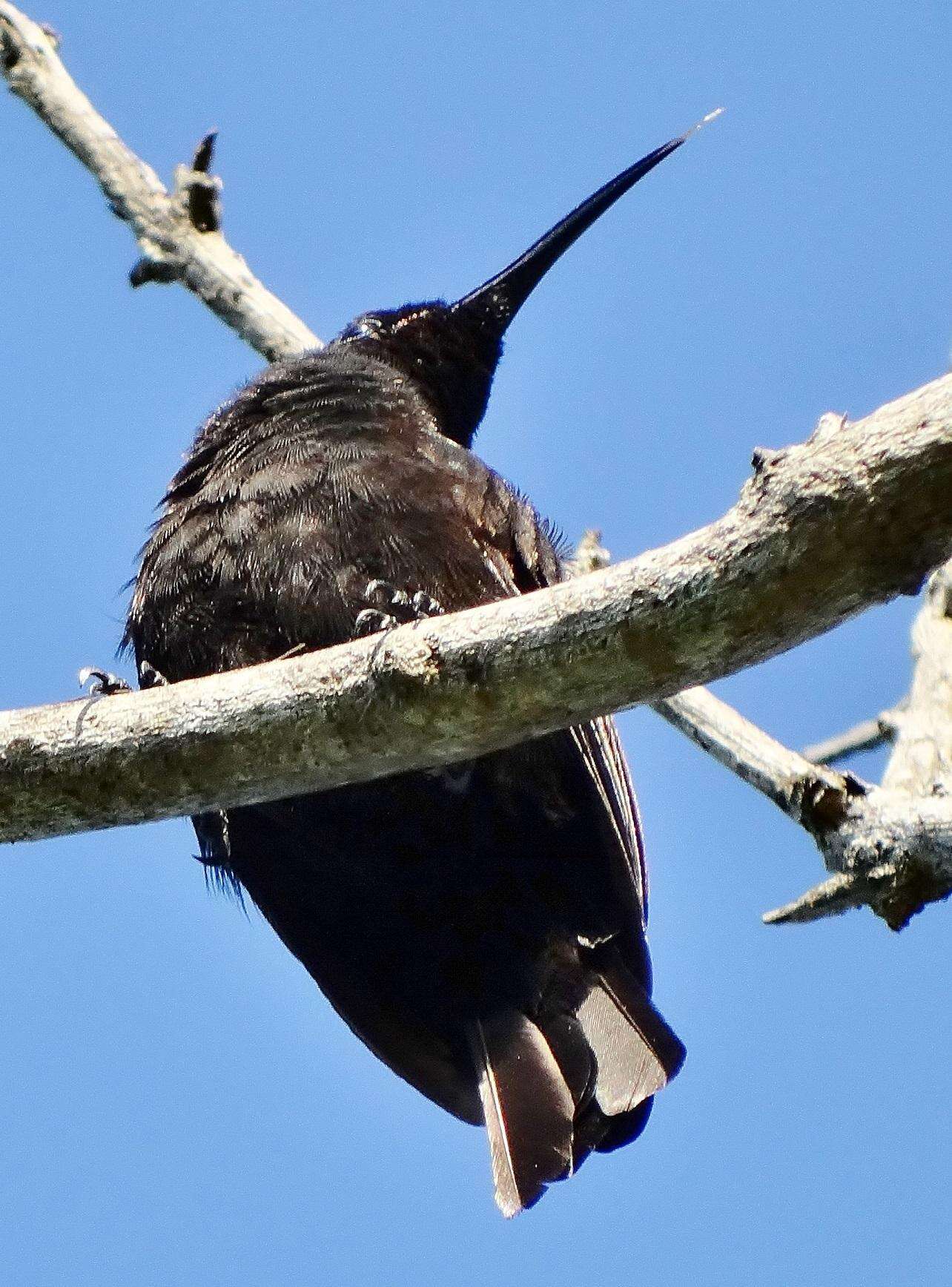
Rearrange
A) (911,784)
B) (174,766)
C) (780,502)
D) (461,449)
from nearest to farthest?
(780,502) → (174,766) → (911,784) → (461,449)

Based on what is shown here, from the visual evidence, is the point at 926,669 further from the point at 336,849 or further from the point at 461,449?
the point at 336,849

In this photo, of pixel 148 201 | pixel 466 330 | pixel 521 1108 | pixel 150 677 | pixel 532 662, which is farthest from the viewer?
pixel 148 201

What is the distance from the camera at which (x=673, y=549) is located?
3.29 meters

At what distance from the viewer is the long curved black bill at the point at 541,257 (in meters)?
6.65

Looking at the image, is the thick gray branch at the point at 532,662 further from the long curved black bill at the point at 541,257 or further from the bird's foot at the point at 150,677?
the long curved black bill at the point at 541,257

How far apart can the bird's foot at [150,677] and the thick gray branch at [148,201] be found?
1932 mm

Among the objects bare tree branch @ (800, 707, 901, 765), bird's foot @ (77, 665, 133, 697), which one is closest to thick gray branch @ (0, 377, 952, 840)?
bird's foot @ (77, 665, 133, 697)

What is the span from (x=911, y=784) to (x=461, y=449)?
1734mm

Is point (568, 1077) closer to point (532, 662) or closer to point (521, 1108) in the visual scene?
point (521, 1108)

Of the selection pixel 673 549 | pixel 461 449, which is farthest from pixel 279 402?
pixel 673 549

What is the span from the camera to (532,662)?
3383mm

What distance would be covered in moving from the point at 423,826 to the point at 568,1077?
2.83 feet

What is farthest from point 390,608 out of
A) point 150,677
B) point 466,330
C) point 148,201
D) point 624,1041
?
point 148,201

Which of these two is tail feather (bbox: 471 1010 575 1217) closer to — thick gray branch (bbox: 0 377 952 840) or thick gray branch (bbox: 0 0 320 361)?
thick gray branch (bbox: 0 377 952 840)
